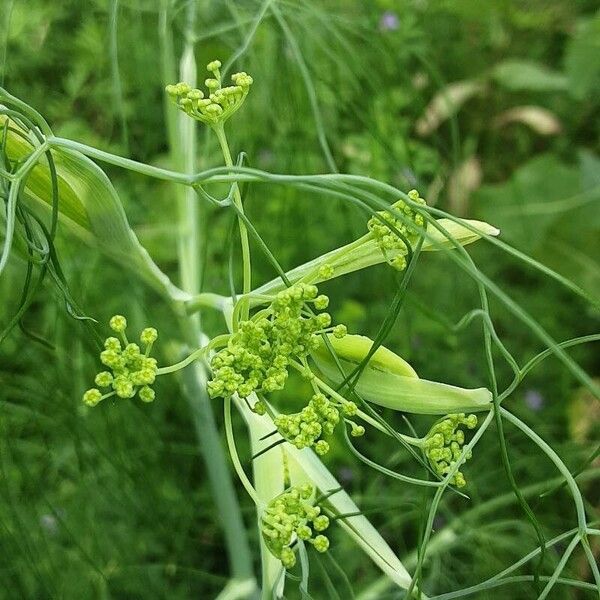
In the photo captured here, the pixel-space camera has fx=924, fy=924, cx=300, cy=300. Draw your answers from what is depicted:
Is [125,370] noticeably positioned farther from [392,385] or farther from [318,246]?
[318,246]

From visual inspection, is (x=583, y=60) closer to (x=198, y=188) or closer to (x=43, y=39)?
(x=43, y=39)

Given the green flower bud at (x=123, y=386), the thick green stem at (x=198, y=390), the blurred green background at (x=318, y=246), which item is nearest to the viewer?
the green flower bud at (x=123, y=386)

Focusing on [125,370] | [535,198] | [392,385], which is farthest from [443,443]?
[535,198]

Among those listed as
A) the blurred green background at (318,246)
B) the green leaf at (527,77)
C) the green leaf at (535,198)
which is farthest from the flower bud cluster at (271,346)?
the green leaf at (527,77)

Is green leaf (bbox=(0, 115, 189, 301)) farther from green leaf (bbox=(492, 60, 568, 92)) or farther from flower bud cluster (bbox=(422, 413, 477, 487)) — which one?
green leaf (bbox=(492, 60, 568, 92))

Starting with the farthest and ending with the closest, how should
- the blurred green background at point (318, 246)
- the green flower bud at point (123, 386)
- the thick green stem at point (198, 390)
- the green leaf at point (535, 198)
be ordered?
the green leaf at point (535, 198) < the blurred green background at point (318, 246) < the thick green stem at point (198, 390) < the green flower bud at point (123, 386)

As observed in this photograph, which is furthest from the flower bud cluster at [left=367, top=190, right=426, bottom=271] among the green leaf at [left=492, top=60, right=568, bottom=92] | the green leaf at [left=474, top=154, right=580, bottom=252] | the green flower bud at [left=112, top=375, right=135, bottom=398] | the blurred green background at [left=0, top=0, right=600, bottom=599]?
the green leaf at [left=492, top=60, right=568, bottom=92]

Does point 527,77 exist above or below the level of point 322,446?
above

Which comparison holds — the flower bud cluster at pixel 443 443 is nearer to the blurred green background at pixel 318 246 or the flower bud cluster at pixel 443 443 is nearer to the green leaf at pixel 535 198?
the blurred green background at pixel 318 246
